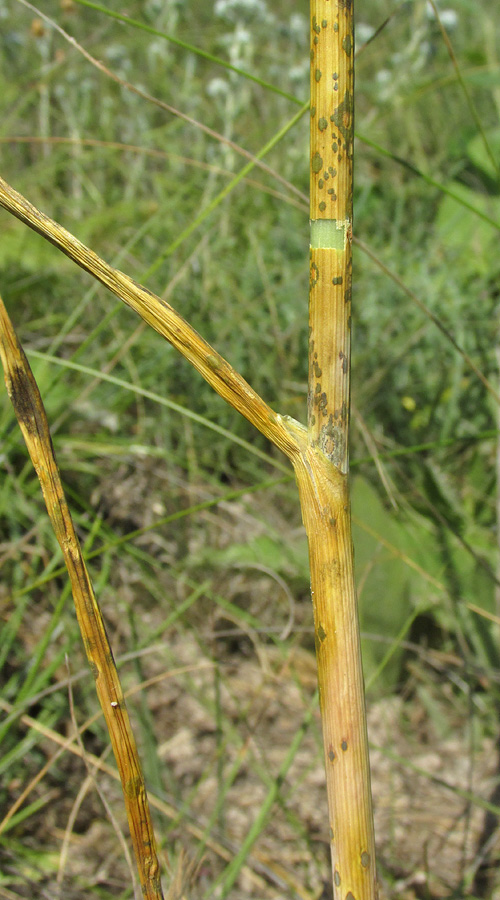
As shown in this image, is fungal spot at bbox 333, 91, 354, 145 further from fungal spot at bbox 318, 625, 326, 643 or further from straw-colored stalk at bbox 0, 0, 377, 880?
fungal spot at bbox 318, 625, 326, 643

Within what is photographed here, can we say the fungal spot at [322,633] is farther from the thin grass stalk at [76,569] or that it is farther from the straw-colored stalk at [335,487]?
the thin grass stalk at [76,569]

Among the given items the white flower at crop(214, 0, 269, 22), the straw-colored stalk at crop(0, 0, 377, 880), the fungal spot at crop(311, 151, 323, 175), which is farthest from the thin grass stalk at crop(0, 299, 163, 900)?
the white flower at crop(214, 0, 269, 22)

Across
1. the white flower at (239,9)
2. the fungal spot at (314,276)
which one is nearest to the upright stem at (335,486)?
the fungal spot at (314,276)

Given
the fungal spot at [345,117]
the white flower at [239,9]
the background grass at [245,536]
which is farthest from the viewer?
the white flower at [239,9]

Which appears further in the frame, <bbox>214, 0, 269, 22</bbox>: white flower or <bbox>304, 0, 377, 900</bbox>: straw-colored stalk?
<bbox>214, 0, 269, 22</bbox>: white flower

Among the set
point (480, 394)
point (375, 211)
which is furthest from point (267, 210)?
point (480, 394)

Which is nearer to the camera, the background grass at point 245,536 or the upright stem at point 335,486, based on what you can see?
the upright stem at point 335,486
